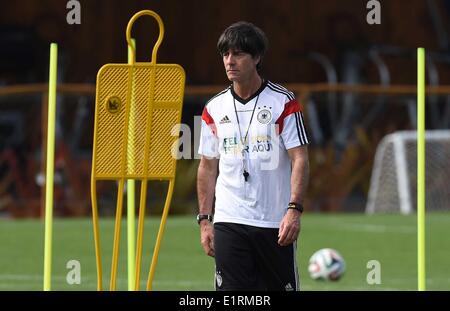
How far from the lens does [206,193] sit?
31.2 feet

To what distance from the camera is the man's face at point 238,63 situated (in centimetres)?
916

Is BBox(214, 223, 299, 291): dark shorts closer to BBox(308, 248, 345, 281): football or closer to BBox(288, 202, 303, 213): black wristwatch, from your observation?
BBox(288, 202, 303, 213): black wristwatch

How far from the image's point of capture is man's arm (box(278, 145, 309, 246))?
9.05m

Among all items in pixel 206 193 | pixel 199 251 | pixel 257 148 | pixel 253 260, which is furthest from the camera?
pixel 199 251

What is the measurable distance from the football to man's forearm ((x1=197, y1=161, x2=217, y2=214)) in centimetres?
623

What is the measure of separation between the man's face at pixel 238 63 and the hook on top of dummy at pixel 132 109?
30cm

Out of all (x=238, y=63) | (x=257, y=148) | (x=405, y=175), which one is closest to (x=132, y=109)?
(x=238, y=63)

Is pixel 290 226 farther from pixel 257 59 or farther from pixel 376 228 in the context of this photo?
pixel 376 228

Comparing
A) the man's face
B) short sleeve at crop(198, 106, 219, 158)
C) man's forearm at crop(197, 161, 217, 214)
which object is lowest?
man's forearm at crop(197, 161, 217, 214)

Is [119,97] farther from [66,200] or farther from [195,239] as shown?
[66,200]

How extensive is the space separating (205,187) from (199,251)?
30.2 feet

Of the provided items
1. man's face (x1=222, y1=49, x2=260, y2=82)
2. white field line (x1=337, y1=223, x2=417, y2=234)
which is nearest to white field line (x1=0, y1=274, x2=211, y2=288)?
man's face (x1=222, y1=49, x2=260, y2=82)

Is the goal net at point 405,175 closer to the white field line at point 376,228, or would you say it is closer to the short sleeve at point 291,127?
the white field line at point 376,228

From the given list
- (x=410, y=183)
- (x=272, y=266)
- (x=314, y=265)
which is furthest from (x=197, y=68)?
(x=272, y=266)
